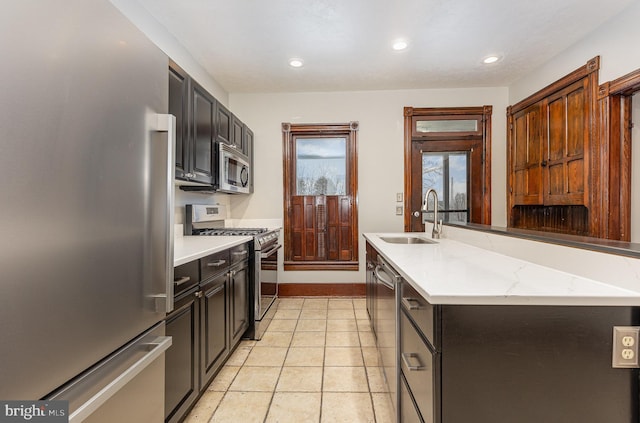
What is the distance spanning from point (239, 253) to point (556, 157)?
3.28 metres

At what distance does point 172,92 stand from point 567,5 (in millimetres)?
3030

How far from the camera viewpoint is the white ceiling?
2316mm

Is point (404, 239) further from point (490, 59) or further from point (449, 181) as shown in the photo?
point (490, 59)

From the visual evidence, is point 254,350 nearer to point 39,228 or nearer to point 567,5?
point 39,228

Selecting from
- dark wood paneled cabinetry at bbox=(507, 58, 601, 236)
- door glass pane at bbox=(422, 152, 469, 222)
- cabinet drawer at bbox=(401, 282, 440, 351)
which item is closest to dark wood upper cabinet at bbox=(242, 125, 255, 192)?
door glass pane at bbox=(422, 152, 469, 222)

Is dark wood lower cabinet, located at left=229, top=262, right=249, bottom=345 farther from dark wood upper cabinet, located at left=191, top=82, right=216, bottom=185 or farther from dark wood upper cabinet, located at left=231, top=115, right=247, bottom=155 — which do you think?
dark wood upper cabinet, located at left=231, top=115, right=247, bottom=155

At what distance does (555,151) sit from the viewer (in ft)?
10.2

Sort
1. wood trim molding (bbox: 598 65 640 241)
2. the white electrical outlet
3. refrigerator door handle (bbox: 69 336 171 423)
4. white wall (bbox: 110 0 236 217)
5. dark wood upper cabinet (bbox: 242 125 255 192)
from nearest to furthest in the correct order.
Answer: refrigerator door handle (bbox: 69 336 171 423) < the white electrical outlet < white wall (bbox: 110 0 236 217) < wood trim molding (bbox: 598 65 640 241) < dark wood upper cabinet (bbox: 242 125 255 192)

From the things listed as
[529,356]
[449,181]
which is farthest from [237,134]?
[529,356]

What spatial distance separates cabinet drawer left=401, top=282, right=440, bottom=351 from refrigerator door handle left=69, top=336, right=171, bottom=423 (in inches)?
35.5

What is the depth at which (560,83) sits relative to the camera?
9.89 ft

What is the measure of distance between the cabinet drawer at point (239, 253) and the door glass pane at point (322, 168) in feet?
5.35

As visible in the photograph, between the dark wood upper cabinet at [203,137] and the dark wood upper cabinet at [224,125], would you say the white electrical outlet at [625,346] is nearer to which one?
the dark wood upper cabinet at [203,137]

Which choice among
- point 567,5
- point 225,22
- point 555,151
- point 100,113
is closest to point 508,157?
point 555,151
